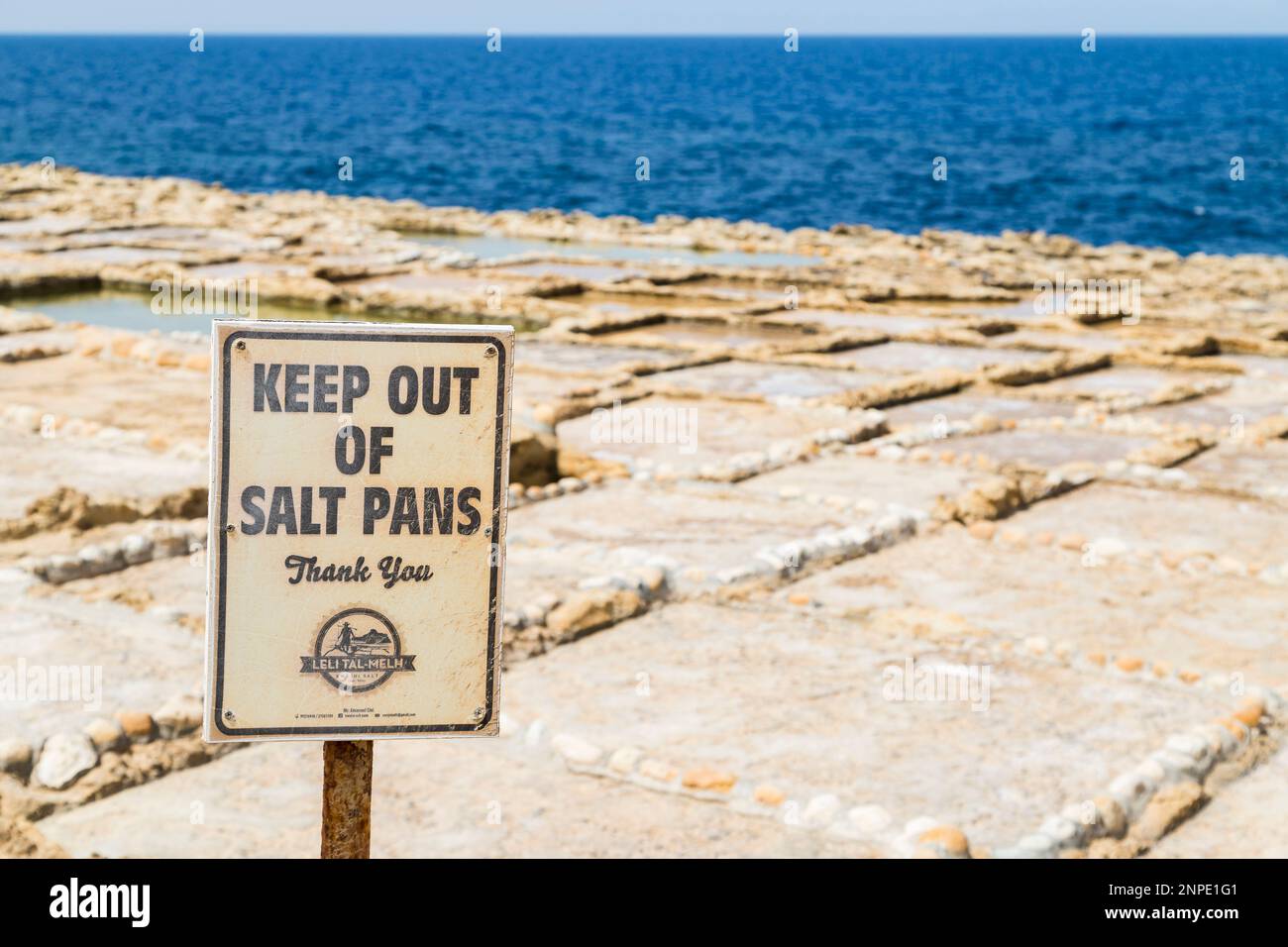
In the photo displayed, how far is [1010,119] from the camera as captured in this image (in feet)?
268

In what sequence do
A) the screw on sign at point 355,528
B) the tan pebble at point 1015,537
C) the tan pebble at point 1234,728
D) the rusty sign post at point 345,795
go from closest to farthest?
the screw on sign at point 355,528 → the rusty sign post at point 345,795 → the tan pebble at point 1234,728 → the tan pebble at point 1015,537

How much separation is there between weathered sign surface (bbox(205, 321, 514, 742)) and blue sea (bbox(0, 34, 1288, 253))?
36938 millimetres

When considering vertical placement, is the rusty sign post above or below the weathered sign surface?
below

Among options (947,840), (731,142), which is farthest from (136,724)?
(731,142)

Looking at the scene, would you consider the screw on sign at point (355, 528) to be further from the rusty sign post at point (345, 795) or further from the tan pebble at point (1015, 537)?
the tan pebble at point (1015, 537)

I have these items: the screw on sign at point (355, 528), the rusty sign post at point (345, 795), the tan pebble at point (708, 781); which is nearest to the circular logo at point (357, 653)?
the screw on sign at point (355, 528)

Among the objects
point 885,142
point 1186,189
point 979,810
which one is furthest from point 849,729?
point 885,142

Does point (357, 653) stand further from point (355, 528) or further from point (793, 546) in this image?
point (793, 546)

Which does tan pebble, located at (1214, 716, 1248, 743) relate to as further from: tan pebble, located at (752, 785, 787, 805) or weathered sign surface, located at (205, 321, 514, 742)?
weathered sign surface, located at (205, 321, 514, 742)

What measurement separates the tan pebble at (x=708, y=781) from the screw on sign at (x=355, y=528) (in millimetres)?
2023

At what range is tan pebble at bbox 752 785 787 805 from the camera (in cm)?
434

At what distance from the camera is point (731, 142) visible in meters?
64.4

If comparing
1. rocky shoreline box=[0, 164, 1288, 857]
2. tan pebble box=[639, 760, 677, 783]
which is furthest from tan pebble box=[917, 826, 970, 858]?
tan pebble box=[639, 760, 677, 783]

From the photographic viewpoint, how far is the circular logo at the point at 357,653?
8.00ft
